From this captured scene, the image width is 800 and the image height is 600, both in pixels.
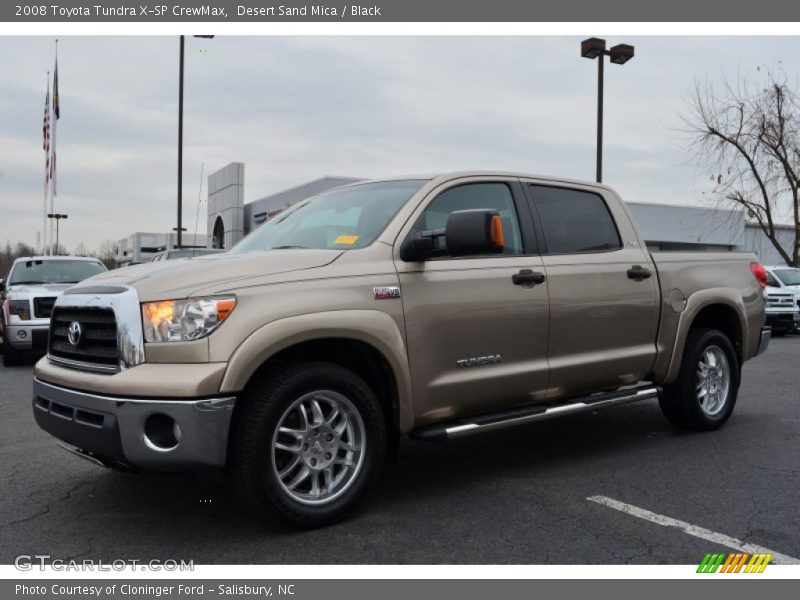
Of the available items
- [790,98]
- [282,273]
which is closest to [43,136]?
[790,98]

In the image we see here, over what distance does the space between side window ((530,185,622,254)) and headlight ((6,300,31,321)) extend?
8.69 m

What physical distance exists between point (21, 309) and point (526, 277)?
898cm

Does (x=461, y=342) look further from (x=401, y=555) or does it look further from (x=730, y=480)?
(x=730, y=480)

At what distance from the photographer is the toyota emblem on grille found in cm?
418

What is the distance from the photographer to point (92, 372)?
403 cm

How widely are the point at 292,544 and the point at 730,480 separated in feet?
9.43

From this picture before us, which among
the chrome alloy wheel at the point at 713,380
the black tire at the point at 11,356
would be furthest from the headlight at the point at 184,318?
the black tire at the point at 11,356

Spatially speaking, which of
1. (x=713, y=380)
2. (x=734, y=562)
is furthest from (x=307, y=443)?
(x=713, y=380)

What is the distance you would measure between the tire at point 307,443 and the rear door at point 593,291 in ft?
4.95

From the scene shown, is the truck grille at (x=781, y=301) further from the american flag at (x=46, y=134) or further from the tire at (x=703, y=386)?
the american flag at (x=46, y=134)

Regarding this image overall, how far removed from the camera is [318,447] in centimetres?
406

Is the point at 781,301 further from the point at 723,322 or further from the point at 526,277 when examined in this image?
the point at 526,277

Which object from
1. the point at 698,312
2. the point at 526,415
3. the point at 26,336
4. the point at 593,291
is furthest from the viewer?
the point at 26,336

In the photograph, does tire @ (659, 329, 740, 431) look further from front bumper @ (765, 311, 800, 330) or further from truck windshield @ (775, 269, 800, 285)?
truck windshield @ (775, 269, 800, 285)
